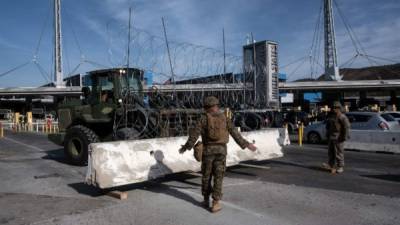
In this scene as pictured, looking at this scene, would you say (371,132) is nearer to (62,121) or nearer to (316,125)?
(316,125)

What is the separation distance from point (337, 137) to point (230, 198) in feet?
13.2

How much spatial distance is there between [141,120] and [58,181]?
9.05 feet

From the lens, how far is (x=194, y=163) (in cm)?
888

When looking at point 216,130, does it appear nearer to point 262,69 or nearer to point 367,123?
point 367,123

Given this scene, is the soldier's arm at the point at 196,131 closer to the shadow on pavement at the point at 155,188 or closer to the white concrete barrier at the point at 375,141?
the shadow on pavement at the point at 155,188

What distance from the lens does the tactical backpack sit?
6180 millimetres

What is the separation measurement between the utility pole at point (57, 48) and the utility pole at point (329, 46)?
165ft

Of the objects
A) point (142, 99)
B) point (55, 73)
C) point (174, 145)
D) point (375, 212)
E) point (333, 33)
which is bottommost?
point (375, 212)

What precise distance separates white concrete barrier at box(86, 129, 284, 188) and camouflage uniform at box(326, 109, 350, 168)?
239 centimetres

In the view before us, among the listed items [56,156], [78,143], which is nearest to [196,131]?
[78,143]

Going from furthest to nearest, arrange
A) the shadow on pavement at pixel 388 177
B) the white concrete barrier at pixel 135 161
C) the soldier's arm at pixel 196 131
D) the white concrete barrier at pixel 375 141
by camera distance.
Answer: the white concrete barrier at pixel 375 141
the shadow on pavement at pixel 388 177
the white concrete barrier at pixel 135 161
the soldier's arm at pixel 196 131

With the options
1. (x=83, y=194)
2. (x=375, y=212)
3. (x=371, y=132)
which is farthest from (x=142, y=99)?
(x=371, y=132)

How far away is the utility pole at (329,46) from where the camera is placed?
77.2 m

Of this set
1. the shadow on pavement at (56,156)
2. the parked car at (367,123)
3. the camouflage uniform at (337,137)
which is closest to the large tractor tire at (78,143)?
the shadow on pavement at (56,156)
